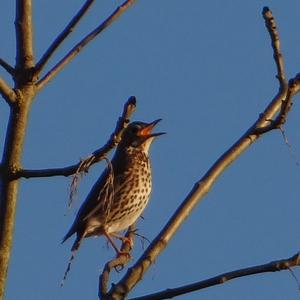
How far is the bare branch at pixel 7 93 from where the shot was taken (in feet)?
11.6

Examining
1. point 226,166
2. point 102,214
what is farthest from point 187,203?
point 102,214

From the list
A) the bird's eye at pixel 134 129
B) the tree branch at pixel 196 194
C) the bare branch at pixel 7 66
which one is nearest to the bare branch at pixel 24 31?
the bare branch at pixel 7 66

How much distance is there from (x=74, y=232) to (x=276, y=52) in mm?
4526

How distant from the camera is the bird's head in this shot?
904 centimetres

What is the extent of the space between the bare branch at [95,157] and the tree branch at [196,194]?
1.65 feet

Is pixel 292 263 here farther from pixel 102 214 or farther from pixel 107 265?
pixel 102 214

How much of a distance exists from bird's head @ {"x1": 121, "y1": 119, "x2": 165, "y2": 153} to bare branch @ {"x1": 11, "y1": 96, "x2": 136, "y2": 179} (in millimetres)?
5359

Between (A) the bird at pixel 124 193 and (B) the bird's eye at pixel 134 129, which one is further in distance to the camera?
(B) the bird's eye at pixel 134 129

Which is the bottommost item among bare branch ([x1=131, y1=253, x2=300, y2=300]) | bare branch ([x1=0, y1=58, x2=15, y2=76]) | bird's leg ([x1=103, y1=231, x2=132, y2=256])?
bare branch ([x1=131, y1=253, x2=300, y2=300])

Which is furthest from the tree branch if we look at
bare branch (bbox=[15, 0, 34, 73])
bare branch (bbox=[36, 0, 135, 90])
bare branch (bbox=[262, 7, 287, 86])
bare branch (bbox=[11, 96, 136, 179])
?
bare branch (bbox=[15, 0, 34, 73])

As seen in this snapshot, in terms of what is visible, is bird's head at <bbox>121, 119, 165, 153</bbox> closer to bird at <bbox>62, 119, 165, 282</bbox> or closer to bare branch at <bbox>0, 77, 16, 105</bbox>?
bird at <bbox>62, 119, 165, 282</bbox>

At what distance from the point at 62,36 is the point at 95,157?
500mm

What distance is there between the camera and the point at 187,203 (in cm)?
415

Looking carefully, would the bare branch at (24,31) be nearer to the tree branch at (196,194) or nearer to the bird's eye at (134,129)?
the tree branch at (196,194)
